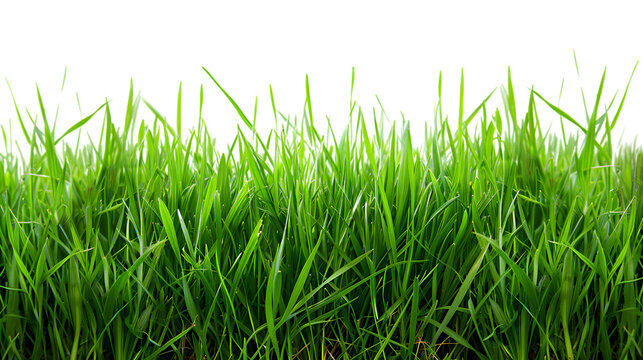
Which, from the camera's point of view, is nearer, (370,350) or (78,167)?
(370,350)

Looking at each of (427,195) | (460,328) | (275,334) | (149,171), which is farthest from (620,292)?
(149,171)

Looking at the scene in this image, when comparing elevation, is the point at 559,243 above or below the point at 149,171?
below

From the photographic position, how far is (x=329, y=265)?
1031 millimetres

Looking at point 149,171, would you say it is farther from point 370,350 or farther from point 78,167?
point 370,350

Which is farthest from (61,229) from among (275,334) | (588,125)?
(588,125)

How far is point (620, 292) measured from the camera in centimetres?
107

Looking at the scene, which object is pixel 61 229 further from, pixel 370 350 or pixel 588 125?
pixel 588 125

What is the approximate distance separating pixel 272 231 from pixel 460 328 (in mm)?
451

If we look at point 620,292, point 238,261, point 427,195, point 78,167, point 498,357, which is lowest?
point 498,357

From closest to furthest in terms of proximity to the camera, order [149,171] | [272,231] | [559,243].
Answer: [559,243]
[272,231]
[149,171]

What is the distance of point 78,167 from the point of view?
1.19 meters

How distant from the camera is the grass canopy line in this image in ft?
3.34

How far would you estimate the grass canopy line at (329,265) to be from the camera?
102cm

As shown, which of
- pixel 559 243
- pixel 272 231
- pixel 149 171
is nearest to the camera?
pixel 559 243
